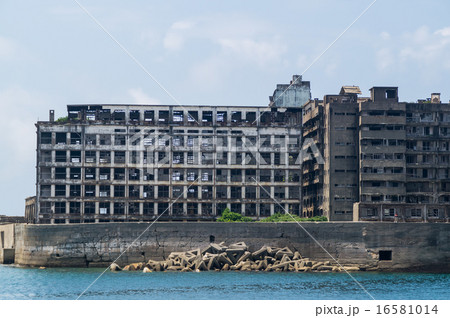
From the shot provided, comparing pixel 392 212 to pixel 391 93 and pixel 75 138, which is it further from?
pixel 75 138

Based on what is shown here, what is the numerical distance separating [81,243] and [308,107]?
4788cm

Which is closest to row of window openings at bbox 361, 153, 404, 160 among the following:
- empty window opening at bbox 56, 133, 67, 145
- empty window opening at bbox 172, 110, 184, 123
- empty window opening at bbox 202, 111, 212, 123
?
empty window opening at bbox 202, 111, 212, 123

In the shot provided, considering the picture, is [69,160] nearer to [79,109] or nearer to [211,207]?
[79,109]

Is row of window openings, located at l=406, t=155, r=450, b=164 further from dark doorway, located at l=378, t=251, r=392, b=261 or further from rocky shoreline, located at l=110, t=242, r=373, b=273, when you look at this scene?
rocky shoreline, located at l=110, t=242, r=373, b=273

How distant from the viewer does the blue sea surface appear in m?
54.6

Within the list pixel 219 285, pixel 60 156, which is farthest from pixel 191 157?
pixel 219 285

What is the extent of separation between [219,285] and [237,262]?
1210 cm

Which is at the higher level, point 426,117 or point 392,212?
point 426,117

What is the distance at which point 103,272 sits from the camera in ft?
236

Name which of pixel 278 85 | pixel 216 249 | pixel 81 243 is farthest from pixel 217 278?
pixel 278 85

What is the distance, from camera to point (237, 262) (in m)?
71.2

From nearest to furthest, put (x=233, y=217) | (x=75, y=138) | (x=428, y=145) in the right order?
(x=233, y=217) < (x=428, y=145) < (x=75, y=138)

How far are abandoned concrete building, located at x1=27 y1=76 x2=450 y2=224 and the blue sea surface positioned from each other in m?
32.0

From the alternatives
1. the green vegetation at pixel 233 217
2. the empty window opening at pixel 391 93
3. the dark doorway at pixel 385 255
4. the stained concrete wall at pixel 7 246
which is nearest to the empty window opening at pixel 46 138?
the stained concrete wall at pixel 7 246
